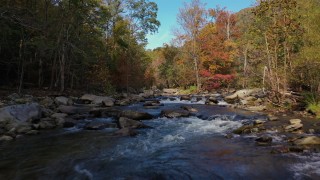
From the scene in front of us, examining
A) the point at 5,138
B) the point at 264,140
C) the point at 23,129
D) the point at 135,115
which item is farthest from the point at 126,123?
the point at 264,140

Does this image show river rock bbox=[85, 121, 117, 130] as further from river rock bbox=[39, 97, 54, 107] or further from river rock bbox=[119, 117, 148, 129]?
river rock bbox=[39, 97, 54, 107]

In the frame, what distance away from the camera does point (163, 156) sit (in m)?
8.54

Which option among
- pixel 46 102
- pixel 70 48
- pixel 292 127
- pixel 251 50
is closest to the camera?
pixel 292 127

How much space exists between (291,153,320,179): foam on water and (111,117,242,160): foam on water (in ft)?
12.8

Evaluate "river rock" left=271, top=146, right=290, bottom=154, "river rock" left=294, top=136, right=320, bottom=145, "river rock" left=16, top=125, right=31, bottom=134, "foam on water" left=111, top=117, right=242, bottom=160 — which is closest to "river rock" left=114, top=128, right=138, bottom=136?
"foam on water" left=111, top=117, right=242, bottom=160

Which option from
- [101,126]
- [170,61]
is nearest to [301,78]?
[101,126]

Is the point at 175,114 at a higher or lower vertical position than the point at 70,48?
lower

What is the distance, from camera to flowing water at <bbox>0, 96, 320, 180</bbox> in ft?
22.7

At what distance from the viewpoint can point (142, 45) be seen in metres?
44.7

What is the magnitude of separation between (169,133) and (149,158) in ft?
11.4

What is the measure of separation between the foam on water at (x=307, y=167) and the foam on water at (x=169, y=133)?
390 cm

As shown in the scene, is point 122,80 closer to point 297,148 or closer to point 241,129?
point 241,129

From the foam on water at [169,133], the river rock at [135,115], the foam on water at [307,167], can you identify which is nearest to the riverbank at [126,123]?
the river rock at [135,115]

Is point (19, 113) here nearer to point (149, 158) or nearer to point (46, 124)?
point (46, 124)
